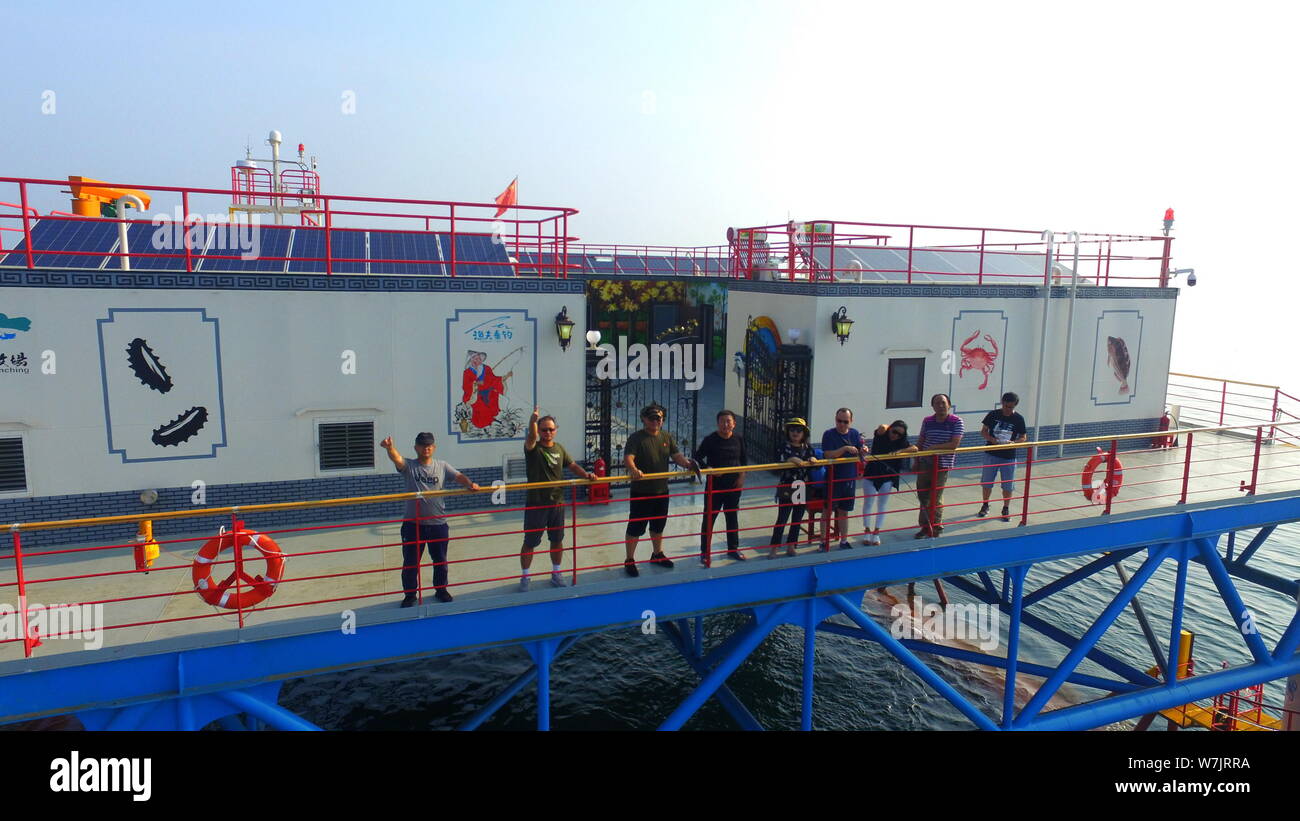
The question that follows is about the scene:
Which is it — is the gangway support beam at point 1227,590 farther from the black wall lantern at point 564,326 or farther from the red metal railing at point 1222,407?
the black wall lantern at point 564,326

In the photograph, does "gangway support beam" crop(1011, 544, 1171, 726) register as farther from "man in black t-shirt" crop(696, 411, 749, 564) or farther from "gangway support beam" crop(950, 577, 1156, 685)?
"man in black t-shirt" crop(696, 411, 749, 564)

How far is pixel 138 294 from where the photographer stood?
360 inches

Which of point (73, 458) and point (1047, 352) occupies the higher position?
point (1047, 352)

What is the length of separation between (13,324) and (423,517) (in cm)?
554

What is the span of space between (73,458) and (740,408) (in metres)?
10.7

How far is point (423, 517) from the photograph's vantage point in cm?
747

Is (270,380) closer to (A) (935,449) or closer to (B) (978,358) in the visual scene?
(A) (935,449)

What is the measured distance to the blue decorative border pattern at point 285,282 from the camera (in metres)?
8.84

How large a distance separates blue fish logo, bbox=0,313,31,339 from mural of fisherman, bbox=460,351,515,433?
4.88 meters

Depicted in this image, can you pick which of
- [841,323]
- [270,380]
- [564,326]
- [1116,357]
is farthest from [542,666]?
[1116,357]

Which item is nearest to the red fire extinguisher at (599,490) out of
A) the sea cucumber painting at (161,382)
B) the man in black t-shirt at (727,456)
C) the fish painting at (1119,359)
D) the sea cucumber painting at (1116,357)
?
the man in black t-shirt at (727,456)

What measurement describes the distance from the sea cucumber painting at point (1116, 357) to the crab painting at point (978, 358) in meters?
2.42
